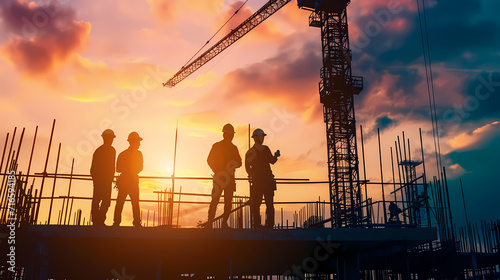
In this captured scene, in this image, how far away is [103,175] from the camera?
980cm

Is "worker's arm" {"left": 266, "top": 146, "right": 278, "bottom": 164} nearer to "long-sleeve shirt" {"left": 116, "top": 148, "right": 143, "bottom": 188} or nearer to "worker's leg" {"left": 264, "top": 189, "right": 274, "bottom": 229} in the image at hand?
"worker's leg" {"left": 264, "top": 189, "right": 274, "bottom": 229}

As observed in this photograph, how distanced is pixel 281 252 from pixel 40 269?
5665 mm

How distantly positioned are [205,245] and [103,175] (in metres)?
2.87

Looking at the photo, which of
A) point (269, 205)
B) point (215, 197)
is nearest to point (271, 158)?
point (269, 205)

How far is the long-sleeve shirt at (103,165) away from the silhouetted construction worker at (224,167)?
7.19ft

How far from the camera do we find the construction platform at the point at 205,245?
30.3 feet

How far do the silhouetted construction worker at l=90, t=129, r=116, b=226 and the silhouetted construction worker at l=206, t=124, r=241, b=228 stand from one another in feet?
7.25

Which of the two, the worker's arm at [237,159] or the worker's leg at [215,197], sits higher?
the worker's arm at [237,159]

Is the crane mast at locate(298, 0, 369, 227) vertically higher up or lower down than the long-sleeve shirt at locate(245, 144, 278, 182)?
higher up

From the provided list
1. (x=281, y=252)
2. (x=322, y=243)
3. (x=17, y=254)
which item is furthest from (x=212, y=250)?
(x=17, y=254)

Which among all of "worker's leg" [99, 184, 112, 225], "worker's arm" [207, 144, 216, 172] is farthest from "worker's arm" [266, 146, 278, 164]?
"worker's leg" [99, 184, 112, 225]

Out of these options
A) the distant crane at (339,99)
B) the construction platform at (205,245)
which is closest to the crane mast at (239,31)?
the distant crane at (339,99)

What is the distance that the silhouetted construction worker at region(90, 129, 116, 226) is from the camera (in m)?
9.57

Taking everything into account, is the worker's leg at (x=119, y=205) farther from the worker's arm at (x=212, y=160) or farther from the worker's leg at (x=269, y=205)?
the worker's leg at (x=269, y=205)
